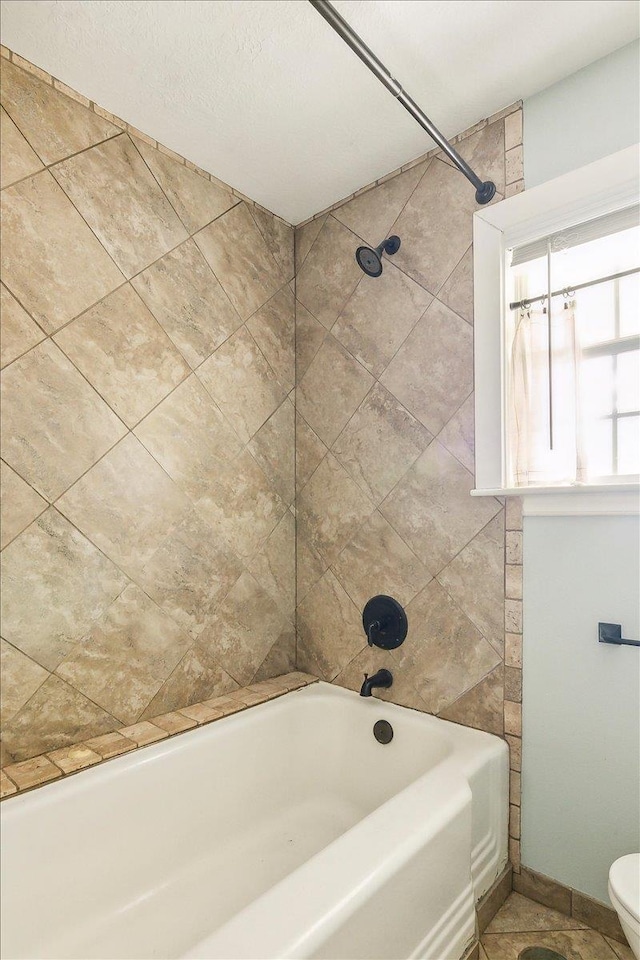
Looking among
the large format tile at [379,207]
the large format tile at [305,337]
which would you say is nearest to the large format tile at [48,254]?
the large format tile at [305,337]

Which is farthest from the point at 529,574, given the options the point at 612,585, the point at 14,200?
the point at 14,200

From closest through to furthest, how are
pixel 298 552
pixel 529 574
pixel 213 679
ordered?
pixel 529 574, pixel 213 679, pixel 298 552

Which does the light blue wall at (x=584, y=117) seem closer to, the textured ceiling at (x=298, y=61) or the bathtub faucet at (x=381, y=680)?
the textured ceiling at (x=298, y=61)

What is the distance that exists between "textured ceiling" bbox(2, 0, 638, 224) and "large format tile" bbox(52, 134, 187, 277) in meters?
0.15

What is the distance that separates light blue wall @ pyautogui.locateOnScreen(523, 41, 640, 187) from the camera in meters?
1.42

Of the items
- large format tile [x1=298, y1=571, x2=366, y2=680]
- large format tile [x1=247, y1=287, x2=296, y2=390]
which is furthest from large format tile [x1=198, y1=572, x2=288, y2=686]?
large format tile [x1=247, y1=287, x2=296, y2=390]

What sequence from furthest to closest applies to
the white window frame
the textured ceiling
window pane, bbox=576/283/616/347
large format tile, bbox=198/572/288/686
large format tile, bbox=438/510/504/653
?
large format tile, bbox=198/572/288/686, large format tile, bbox=438/510/504/653, window pane, bbox=576/283/616/347, the white window frame, the textured ceiling

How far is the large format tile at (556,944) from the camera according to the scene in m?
1.35

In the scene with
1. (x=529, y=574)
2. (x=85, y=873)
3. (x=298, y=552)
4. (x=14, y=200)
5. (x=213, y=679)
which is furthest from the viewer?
(x=298, y=552)

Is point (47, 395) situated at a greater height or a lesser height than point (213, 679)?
greater

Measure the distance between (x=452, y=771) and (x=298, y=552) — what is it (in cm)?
110

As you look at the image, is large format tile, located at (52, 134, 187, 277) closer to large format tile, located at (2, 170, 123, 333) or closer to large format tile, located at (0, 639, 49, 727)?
large format tile, located at (2, 170, 123, 333)

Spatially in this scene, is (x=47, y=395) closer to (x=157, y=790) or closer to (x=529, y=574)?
(x=157, y=790)

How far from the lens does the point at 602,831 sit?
1426 mm
